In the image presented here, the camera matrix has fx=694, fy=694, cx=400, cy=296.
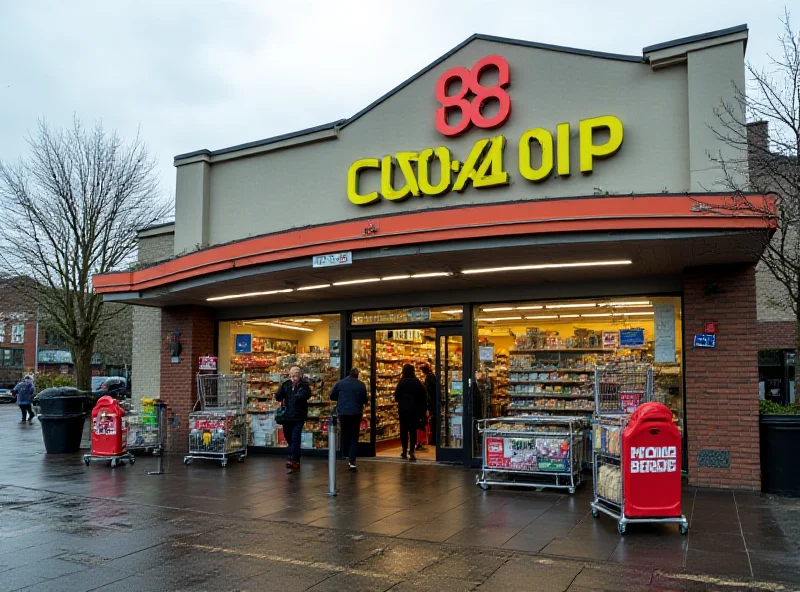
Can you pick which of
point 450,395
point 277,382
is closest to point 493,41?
point 450,395

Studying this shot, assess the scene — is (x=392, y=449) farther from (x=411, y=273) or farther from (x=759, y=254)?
(x=759, y=254)

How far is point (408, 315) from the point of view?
1304cm

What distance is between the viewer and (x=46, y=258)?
2320 centimetres

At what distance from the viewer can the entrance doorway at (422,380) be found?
492 inches

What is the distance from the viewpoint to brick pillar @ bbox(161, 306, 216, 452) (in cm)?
1467

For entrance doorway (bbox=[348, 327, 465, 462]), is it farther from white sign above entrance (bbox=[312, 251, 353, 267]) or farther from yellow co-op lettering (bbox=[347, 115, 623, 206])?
white sign above entrance (bbox=[312, 251, 353, 267])

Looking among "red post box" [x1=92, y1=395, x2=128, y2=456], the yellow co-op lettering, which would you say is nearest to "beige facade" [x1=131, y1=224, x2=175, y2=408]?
"red post box" [x1=92, y1=395, x2=128, y2=456]

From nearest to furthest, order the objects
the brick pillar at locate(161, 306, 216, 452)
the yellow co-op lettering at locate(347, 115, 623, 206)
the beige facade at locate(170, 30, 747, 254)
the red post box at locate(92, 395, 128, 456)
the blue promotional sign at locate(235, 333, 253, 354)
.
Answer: the beige facade at locate(170, 30, 747, 254) → the yellow co-op lettering at locate(347, 115, 623, 206) → the red post box at locate(92, 395, 128, 456) → the brick pillar at locate(161, 306, 216, 452) → the blue promotional sign at locate(235, 333, 253, 354)

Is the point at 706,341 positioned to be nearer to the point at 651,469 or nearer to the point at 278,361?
the point at 651,469

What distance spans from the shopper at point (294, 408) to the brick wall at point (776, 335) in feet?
47.3

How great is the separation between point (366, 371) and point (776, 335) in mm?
13177

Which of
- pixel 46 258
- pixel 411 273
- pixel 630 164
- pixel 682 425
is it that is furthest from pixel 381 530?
pixel 46 258

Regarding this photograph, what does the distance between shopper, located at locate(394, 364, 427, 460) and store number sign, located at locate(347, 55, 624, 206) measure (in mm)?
3528

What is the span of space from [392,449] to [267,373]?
3.14 meters
